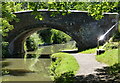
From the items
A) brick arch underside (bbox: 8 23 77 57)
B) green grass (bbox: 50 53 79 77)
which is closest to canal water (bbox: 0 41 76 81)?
green grass (bbox: 50 53 79 77)

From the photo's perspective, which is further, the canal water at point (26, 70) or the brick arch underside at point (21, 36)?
the brick arch underside at point (21, 36)

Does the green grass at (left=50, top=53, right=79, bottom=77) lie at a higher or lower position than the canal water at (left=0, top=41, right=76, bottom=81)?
higher

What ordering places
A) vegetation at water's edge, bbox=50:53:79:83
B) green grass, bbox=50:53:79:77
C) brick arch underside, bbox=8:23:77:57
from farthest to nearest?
brick arch underside, bbox=8:23:77:57
green grass, bbox=50:53:79:77
vegetation at water's edge, bbox=50:53:79:83

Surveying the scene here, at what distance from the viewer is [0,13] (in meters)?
12.2

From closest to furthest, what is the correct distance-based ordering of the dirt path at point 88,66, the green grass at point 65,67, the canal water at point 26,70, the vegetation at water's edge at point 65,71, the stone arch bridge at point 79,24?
the vegetation at water's edge at point 65,71
the dirt path at point 88,66
the green grass at point 65,67
the canal water at point 26,70
the stone arch bridge at point 79,24

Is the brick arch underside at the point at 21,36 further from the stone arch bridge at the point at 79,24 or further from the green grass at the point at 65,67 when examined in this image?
the green grass at the point at 65,67

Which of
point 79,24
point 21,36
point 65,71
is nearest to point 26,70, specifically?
point 65,71

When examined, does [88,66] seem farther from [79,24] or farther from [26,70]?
[79,24]

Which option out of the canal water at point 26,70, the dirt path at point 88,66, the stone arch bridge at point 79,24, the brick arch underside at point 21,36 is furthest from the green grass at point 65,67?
the brick arch underside at point 21,36

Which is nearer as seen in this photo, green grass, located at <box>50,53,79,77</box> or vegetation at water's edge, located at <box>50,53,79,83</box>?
vegetation at water's edge, located at <box>50,53,79,83</box>

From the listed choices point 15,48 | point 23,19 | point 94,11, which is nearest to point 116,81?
point 94,11

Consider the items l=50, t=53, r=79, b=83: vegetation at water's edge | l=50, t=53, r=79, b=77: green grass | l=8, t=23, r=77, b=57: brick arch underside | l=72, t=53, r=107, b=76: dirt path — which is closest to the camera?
l=50, t=53, r=79, b=83: vegetation at water's edge

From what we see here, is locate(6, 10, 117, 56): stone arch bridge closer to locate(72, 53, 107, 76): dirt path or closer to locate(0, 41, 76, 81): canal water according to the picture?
locate(0, 41, 76, 81): canal water

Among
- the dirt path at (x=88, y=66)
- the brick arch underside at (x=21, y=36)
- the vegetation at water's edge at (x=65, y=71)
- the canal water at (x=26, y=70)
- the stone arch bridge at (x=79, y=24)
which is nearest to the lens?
the vegetation at water's edge at (x=65, y=71)
